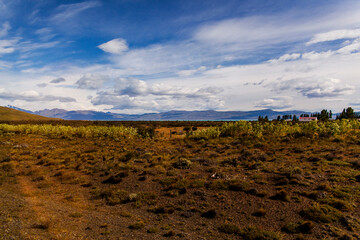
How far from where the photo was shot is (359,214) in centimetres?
799

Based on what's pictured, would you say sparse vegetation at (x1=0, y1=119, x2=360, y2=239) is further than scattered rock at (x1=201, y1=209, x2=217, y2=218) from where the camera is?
No

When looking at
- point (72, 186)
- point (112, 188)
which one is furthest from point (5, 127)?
point (112, 188)

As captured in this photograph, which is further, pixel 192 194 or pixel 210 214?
pixel 192 194

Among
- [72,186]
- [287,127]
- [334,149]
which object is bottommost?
[72,186]

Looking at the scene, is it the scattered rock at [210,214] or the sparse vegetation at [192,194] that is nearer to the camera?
the sparse vegetation at [192,194]

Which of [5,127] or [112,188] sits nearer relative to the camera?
[112,188]

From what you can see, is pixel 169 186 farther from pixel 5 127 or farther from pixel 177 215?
pixel 5 127

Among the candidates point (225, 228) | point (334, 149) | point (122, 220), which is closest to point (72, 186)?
point (122, 220)

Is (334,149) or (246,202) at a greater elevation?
(334,149)

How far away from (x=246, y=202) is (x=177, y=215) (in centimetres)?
360

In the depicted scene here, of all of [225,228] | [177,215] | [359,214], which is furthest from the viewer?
[177,215]

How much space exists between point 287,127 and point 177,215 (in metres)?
25.8

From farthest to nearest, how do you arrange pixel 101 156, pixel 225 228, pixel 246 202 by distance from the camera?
1. pixel 101 156
2. pixel 246 202
3. pixel 225 228

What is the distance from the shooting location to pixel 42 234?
6625mm
